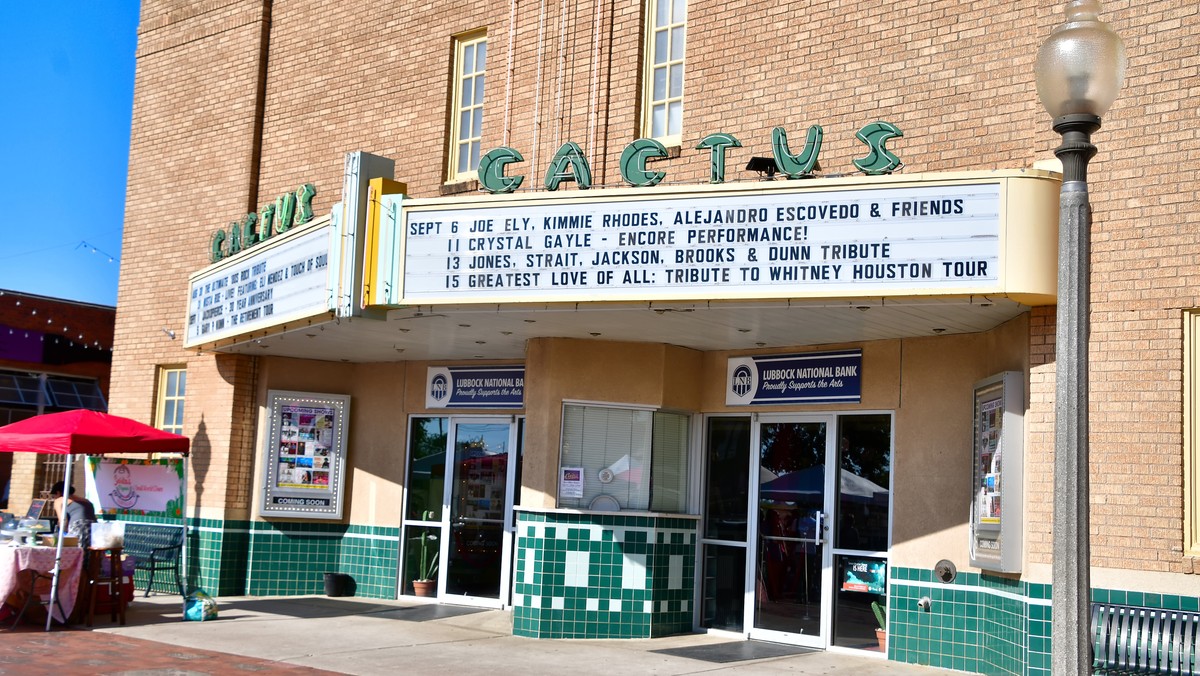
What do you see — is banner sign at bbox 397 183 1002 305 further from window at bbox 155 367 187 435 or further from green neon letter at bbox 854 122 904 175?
window at bbox 155 367 187 435

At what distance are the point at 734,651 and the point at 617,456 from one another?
250cm

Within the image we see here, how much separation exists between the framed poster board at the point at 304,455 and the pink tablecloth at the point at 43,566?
11.0 ft

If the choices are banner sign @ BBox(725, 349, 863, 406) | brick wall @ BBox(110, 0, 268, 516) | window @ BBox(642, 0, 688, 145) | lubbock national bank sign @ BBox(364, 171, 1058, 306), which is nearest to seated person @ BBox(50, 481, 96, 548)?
brick wall @ BBox(110, 0, 268, 516)

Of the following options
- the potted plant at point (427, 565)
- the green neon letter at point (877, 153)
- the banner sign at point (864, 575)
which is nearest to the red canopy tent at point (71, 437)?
the potted plant at point (427, 565)

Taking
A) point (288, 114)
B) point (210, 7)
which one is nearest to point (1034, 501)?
point (288, 114)

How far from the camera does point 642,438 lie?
1347cm

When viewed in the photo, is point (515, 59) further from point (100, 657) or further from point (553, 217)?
point (100, 657)

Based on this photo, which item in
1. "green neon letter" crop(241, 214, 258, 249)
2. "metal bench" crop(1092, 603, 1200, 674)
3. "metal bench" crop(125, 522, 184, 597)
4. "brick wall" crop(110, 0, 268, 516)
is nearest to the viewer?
"metal bench" crop(1092, 603, 1200, 674)

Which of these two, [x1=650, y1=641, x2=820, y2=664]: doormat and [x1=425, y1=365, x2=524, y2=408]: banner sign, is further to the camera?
[x1=425, y1=365, x2=524, y2=408]: banner sign

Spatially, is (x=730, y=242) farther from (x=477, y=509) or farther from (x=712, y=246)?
(x=477, y=509)

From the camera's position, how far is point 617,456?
1341 cm

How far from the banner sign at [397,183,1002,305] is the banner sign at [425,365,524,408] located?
12.6 ft

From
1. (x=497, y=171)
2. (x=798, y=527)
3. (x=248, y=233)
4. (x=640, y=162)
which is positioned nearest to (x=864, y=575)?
(x=798, y=527)

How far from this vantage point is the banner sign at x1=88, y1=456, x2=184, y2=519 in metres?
16.9
